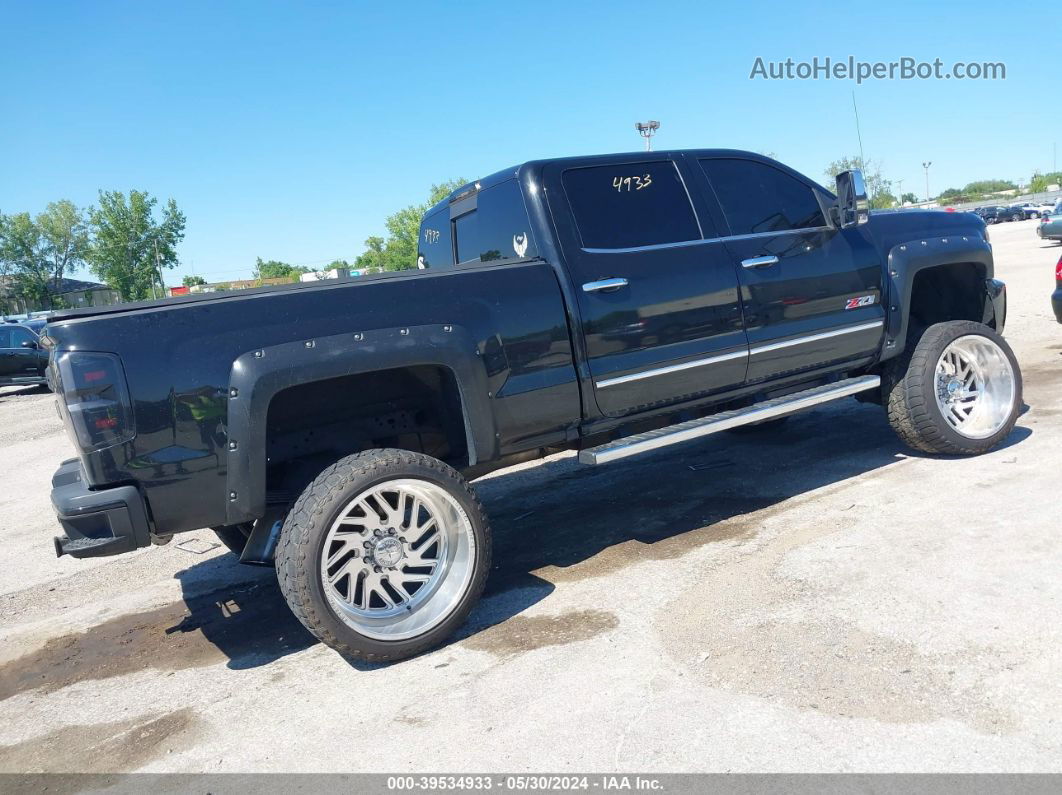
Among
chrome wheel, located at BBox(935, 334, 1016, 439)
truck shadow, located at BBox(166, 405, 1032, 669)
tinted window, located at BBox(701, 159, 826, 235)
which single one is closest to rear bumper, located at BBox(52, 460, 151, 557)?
truck shadow, located at BBox(166, 405, 1032, 669)

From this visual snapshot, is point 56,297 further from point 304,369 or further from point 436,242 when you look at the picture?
point 304,369

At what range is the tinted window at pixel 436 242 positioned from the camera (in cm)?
525

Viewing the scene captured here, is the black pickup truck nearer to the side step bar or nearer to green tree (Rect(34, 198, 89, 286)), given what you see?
the side step bar

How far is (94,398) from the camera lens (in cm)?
301

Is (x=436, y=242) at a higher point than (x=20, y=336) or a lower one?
lower

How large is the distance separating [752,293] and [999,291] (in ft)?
7.70

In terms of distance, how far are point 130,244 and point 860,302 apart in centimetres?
A: 7320

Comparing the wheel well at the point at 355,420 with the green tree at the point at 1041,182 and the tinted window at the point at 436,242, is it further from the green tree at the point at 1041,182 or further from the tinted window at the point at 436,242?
the green tree at the point at 1041,182

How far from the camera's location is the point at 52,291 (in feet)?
249

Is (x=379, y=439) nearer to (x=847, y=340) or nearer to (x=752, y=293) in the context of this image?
(x=752, y=293)

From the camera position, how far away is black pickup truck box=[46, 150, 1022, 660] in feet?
10.3

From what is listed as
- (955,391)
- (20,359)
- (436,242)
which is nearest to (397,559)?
(436,242)

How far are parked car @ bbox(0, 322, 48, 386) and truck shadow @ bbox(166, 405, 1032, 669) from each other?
1542cm

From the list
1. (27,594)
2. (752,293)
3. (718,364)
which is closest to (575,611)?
(718,364)
